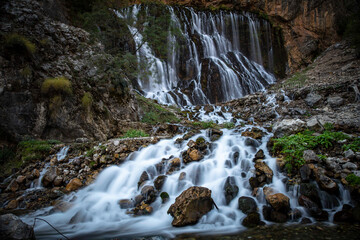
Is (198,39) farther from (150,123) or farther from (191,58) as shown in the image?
(150,123)

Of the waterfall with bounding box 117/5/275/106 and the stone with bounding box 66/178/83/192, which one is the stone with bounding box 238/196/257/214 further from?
the waterfall with bounding box 117/5/275/106

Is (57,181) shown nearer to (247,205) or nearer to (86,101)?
(86,101)

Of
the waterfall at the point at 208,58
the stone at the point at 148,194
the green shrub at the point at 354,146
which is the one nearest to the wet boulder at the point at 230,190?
the stone at the point at 148,194

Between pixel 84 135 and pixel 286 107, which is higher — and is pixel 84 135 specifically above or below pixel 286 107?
below

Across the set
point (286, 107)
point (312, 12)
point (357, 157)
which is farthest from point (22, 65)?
point (312, 12)

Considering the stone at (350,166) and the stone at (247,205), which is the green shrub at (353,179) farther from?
the stone at (247,205)

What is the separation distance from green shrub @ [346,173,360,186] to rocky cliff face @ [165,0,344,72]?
21.1 metres

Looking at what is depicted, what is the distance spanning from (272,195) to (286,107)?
8942 mm

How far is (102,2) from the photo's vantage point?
10.4 m

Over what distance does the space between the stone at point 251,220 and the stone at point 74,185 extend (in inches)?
165

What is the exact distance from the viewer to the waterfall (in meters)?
15.8

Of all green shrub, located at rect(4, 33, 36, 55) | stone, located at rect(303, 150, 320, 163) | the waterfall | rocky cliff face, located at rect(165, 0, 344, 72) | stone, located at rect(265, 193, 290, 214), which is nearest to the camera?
stone, located at rect(265, 193, 290, 214)

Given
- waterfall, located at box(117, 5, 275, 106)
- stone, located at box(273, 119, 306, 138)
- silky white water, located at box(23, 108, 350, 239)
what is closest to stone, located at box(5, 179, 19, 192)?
silky white water, located at box(23, 108, 350, 239)

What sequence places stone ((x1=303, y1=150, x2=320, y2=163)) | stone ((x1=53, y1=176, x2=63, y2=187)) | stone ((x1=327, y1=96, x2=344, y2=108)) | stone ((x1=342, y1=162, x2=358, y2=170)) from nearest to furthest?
stone ((x1=342, y1=162, x2=358, y2=170))
stone ((x1=303, y1=150, x2=320, y2=163))
stone ((x1=53, y1=176, x2=63, y2=187))
stone ((x1=327, y1=96, x2=344, y2=108))
